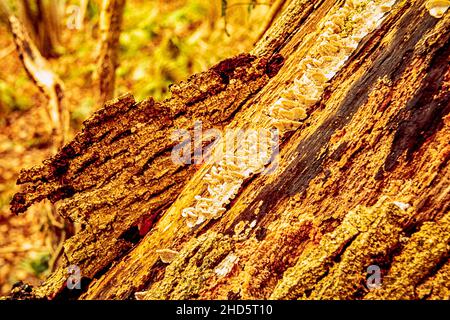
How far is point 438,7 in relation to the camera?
133 cm

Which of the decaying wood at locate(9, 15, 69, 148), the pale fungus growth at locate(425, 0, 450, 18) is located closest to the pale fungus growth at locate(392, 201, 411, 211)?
the pale fungus growth at locate(425, 0, 450, 18)

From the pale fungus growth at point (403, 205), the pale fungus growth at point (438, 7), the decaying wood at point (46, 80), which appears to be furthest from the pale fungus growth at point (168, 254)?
the decaying wood at point (46, 80)

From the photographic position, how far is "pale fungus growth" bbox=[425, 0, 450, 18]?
132 centimetres

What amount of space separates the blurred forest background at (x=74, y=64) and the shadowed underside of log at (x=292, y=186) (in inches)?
106

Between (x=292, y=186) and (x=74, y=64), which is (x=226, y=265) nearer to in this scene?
(x=292, y=186)

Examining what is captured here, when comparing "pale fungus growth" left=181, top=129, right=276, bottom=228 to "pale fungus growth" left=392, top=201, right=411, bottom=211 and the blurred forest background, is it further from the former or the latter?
the blurred forest background

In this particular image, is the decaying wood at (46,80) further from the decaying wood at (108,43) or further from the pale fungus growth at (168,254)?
the pale fungus growth at (168,254)

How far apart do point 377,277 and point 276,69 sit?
39.4 inches

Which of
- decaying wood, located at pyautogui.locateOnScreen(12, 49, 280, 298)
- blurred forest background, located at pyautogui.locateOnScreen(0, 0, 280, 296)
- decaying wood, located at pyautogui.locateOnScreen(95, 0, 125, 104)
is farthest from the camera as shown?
blurred forest background, located at pyautogui.locateOnScreen(0, 0, 280, 296)

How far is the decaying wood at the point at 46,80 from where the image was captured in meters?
3.26

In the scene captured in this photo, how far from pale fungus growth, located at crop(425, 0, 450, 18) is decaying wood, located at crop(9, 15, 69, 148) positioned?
9.67 ft

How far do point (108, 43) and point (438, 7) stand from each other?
2732 millimetres

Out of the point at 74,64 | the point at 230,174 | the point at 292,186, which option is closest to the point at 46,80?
the point at 230,174
